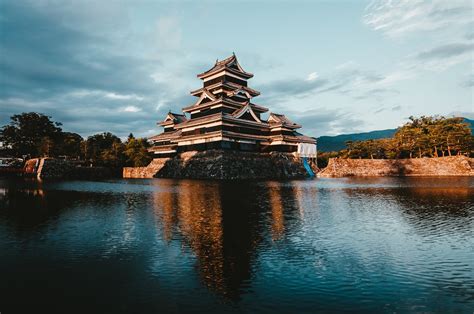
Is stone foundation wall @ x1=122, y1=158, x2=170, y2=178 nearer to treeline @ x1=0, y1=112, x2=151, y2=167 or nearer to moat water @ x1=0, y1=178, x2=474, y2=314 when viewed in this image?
treeline @ x1=0, y1=112, x2=151, y2=167

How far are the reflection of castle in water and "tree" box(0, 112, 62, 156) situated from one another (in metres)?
47.7

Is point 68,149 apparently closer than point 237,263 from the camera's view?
No

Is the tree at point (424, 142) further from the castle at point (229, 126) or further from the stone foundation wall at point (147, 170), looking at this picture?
the stone foundation wall at point (147, 170)

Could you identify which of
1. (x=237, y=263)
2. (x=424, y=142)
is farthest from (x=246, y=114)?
(x=237, y=263)

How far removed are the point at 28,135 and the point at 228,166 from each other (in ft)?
132

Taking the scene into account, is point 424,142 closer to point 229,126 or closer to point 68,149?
point 229,126

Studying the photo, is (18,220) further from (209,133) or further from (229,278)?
(209,133)

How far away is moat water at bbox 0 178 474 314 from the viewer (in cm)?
441

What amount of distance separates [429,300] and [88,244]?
7.88 meters

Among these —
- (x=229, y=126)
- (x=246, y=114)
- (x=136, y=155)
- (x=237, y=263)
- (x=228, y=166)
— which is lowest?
(x=237, y=263)

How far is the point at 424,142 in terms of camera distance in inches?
1930

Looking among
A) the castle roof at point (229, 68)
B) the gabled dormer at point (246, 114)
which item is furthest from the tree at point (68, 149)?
the gabled dormer at point (246, 114)

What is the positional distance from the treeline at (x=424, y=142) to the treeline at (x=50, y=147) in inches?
1755

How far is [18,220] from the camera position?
11.2 m
